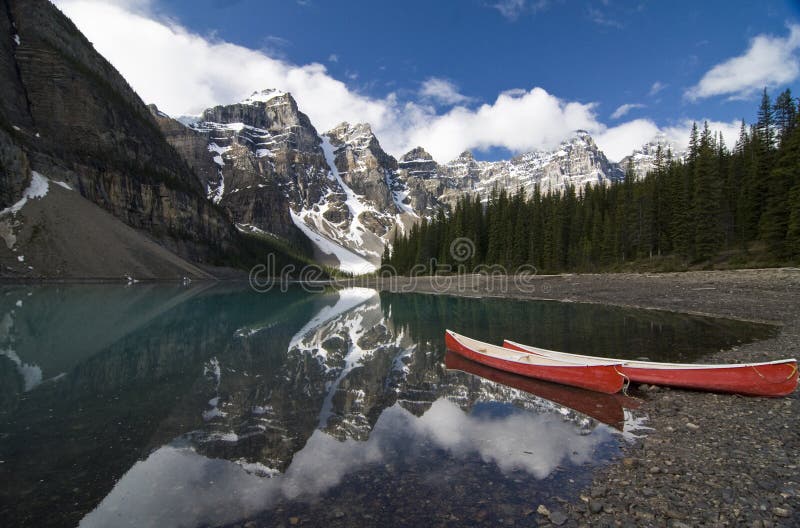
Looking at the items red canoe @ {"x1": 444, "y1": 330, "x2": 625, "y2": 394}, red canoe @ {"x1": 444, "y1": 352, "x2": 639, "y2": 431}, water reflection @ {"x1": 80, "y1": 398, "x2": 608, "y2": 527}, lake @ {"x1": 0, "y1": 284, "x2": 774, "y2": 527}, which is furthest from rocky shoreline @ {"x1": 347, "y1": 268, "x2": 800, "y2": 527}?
water reflection @ {"x1": 80, "y1": 398, "x2": 608, "y2": 527}

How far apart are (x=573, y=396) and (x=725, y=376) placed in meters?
4.50

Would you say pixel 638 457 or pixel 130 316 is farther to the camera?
pixel 130 316

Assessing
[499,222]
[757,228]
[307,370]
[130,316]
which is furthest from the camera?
[499,222]

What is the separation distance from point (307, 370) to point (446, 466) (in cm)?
1088

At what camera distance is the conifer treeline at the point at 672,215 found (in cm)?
4484

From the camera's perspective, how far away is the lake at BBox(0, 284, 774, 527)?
24.0ft

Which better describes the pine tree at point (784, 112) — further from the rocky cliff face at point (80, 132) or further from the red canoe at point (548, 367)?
the rocky cliff face at point (80, 132)

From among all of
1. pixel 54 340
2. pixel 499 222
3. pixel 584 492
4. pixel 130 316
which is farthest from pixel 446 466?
pixel 499 222

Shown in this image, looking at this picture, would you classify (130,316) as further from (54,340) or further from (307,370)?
(307,370)

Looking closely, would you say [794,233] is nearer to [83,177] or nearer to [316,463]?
[316,463]

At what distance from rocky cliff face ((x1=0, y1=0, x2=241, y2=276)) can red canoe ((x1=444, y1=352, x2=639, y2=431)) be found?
101 m

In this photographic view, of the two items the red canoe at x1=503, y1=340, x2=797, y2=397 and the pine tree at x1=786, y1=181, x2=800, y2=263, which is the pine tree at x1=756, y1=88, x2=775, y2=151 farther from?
the red canoe at x1=503, y1=340, x2=797, y2=397

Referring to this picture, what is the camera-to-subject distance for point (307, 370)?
18.4m

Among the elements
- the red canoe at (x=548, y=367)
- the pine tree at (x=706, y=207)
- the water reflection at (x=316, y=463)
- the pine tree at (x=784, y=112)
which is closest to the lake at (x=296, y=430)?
the water reflection at (x=316, y=463)
